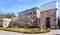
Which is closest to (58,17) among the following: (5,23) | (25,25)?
(25,25)

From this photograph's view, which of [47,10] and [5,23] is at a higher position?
[47,10]

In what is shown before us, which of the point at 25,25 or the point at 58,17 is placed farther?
the point at 25,25

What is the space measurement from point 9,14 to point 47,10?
2145 inches

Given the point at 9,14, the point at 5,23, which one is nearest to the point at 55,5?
the point at 5,23

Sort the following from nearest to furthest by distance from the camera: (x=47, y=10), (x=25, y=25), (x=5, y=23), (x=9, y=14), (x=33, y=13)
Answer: (x=47, y=10) → (x=25, y=25) → (x=5, y=23) → (x=33, y=13) → (x=9, y=14)

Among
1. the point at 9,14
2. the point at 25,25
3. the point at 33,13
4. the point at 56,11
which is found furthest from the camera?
the point at 9,14

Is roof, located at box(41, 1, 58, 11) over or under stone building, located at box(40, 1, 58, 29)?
over

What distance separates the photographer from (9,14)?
89.7 meters

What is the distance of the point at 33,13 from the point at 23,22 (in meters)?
16.3

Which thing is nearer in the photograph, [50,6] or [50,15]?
[50,15]

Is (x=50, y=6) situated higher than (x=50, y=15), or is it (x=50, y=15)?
(x=50, y=6)

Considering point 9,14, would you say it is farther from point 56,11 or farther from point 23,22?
point 56,11

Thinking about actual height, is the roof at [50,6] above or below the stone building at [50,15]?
above

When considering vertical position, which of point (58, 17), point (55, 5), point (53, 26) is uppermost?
point (55, 5)
